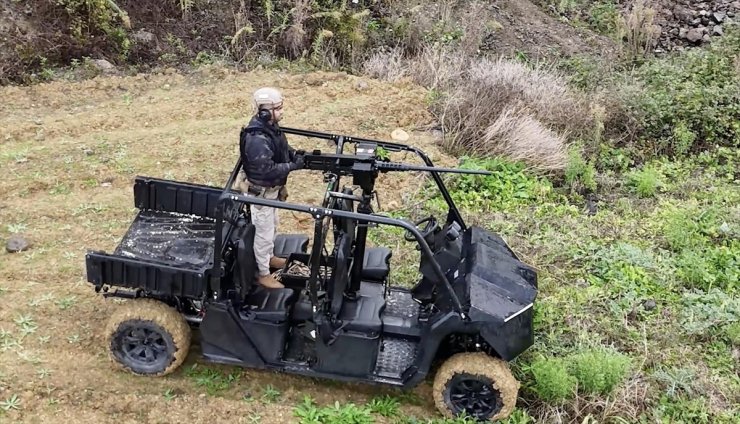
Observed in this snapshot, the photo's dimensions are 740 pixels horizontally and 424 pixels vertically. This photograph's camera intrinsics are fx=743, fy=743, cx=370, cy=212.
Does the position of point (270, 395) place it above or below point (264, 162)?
below

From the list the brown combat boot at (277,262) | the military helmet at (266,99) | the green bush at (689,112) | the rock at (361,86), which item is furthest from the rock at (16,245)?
the green bush at (689,112)

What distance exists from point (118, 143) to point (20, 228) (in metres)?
1.95

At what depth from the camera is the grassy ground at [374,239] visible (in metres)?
5.12

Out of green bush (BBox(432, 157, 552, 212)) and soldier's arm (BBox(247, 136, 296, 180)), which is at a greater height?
soldier's arm (BBox(247, 136, 296, 180))

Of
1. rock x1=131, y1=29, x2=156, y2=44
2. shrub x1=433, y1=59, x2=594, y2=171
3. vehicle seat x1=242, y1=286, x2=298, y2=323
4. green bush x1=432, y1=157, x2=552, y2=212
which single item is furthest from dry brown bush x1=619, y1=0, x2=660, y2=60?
vehicle seat x1=242, y1=286, x2=298, y2=323

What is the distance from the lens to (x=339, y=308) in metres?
4.97

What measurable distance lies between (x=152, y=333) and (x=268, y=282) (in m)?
0.87

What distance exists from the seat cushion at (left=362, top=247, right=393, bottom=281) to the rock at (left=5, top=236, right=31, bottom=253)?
3.09 m

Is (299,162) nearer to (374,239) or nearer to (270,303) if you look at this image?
(270,303)

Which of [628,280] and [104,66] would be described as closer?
[628,280]

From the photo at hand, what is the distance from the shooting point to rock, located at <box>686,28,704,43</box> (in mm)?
13344

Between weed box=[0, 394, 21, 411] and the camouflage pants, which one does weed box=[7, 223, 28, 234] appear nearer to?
weed box=[0, 394, 21, 411]

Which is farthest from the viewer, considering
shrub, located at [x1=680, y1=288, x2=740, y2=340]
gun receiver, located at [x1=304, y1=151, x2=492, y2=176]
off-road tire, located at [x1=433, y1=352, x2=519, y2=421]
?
shrub, located at [x1=680, y1=288, x2=740, y2=340]

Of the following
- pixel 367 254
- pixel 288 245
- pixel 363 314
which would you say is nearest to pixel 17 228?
pixel 288 245
